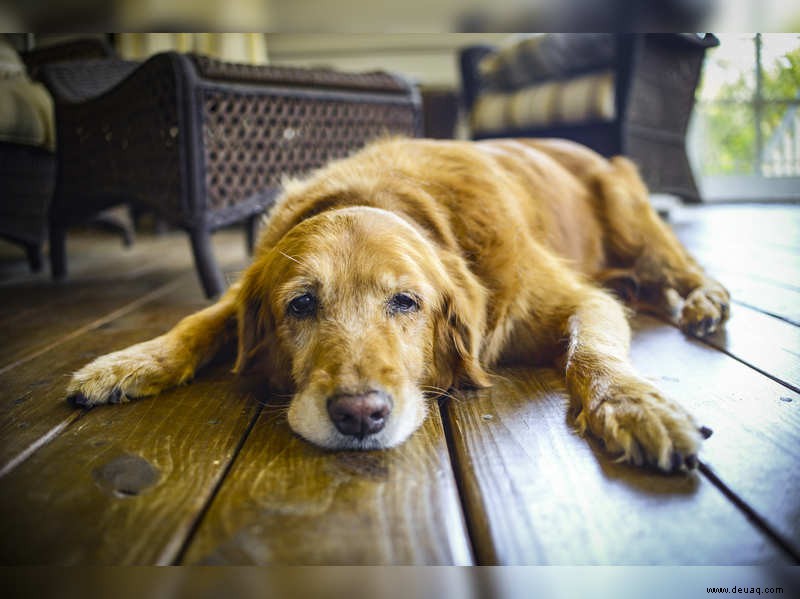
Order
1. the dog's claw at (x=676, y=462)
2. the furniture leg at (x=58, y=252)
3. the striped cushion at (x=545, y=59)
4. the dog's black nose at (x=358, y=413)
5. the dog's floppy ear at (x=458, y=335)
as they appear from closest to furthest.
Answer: the dog's claw at (x=676, y=462) < the dog's black nose at (x=358, y=413) < the dog's floppy ear at (x=458, y=335) < the furniture leg at (x=58, y=252) < the striped cushion at (x=545, y=59)

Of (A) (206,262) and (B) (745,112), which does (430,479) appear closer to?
(B) (745,112)

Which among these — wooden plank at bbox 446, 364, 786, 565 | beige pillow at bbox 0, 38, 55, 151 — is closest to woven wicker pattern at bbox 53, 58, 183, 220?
beige pillow at bbox 0, 38, 55, 151

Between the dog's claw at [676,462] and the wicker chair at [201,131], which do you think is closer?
the dog's claw at [676,462]

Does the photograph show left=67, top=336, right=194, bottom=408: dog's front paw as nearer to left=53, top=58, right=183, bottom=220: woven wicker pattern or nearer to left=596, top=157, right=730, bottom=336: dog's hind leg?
left=53, top=58, right=183, bottom=220: woven wicker pattern

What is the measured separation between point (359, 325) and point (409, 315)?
0.16m

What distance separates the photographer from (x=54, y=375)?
1.71 metres

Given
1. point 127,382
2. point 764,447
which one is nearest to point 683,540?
point 764,447

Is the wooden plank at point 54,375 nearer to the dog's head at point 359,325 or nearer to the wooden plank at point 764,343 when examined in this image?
the dog's head at point 359,325

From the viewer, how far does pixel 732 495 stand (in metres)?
0.93

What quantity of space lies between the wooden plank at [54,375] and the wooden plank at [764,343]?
1.68 metres

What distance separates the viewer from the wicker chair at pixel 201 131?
8.61ft

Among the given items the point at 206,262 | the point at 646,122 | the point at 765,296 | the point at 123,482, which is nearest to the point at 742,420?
the point at 765,296

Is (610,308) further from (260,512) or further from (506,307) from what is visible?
(260,512)

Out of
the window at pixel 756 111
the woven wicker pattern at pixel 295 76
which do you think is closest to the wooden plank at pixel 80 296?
the woven wicker pattern at pixel 295 76
